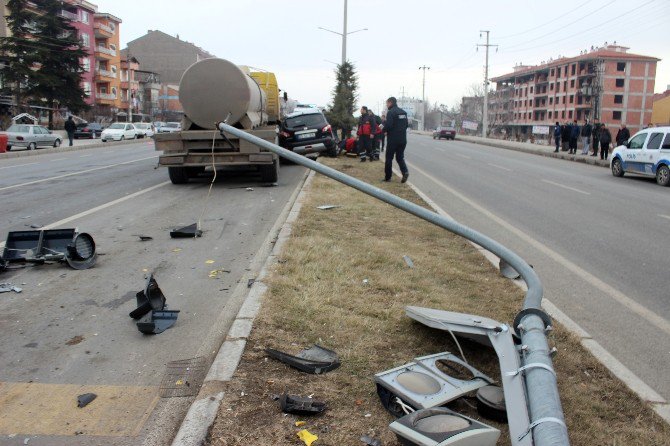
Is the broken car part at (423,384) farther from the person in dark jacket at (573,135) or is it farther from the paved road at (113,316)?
the person in dark jacket at (573,135)

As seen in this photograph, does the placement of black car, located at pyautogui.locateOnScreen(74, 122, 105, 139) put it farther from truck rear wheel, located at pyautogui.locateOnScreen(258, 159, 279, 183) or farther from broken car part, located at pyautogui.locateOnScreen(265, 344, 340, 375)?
broken car part, located at pyautogui.locateOnScreen(265, 344, 340, 375)

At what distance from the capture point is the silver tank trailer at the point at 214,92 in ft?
41.6

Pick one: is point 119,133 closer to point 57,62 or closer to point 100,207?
point 57,62

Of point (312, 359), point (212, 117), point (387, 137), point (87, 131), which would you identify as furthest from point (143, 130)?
point (312, 359)

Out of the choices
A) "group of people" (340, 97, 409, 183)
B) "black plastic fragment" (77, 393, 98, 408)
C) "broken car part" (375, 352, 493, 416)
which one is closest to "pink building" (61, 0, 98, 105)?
"group of people" (340, 97, 409, 183)

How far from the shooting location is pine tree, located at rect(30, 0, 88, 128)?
176ft

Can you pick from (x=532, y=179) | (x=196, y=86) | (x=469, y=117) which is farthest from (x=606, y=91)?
(x=196, y=86)

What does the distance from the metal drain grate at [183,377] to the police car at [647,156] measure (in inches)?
700

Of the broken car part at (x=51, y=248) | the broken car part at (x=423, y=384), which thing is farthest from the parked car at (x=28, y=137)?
the broken car part at (x=423, y=384)

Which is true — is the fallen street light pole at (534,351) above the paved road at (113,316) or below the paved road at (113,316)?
above

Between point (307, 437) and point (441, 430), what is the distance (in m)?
0.71

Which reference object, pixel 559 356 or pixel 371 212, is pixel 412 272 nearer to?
pixel 559 356

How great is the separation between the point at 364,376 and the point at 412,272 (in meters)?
2.62

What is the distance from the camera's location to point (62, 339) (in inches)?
177
